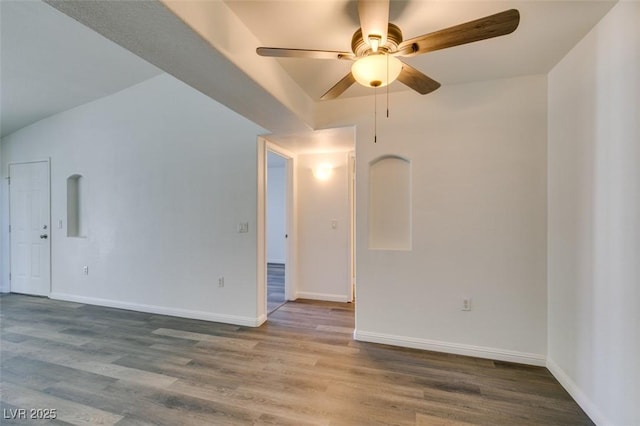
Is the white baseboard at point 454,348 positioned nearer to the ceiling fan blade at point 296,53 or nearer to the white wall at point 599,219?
the white wall at point 599,219

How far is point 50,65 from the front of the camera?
321 cm

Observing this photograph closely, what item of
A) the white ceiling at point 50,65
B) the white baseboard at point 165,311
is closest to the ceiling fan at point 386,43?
the white ceiling at point 50,65

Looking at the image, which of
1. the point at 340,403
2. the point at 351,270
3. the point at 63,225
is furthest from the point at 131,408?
the point at 63,225

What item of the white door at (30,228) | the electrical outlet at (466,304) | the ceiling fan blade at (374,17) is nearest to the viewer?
the ceiling fan blade at (374,17)

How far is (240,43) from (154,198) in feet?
9.30

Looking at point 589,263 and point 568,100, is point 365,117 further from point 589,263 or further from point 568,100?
point 589,263

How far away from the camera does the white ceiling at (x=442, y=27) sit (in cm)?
163

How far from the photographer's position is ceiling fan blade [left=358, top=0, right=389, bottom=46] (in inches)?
48.4

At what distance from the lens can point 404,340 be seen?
9.34ft

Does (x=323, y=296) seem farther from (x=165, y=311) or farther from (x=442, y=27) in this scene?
(x=442, y=27)

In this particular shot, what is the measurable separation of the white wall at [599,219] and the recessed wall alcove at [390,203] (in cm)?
122

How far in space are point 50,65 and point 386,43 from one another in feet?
12.8

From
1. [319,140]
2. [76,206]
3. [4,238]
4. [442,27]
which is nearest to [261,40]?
[442,27]

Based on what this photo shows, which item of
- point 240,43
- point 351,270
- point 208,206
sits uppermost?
point 240,43
